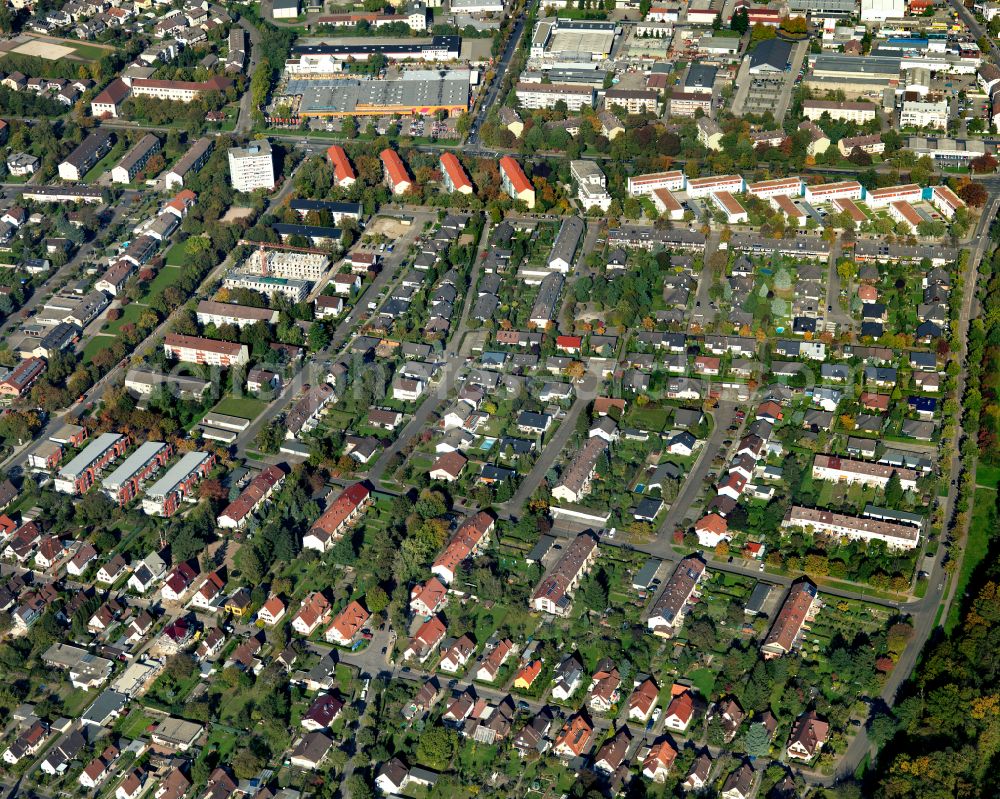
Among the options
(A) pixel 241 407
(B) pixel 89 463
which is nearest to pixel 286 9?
(A) pixel 241 407

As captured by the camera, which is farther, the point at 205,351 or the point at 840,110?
the point at 840,110

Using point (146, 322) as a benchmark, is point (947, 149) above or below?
above

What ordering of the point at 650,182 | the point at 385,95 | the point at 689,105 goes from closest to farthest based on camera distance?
1. the point at 650,182
2. the point at 689,105
3. the point at 385,95

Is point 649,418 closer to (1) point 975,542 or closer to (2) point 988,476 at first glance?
(2) point 988,476

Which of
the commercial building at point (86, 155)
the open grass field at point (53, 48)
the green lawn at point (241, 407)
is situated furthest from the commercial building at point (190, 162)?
the green lawn at point (241, 407)

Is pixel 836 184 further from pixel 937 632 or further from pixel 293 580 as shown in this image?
pixel 293 580

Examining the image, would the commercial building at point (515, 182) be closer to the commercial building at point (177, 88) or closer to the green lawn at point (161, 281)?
the green lawn at point (161, 281)

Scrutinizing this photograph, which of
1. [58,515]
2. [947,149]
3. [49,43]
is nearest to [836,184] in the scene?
[947,149]
